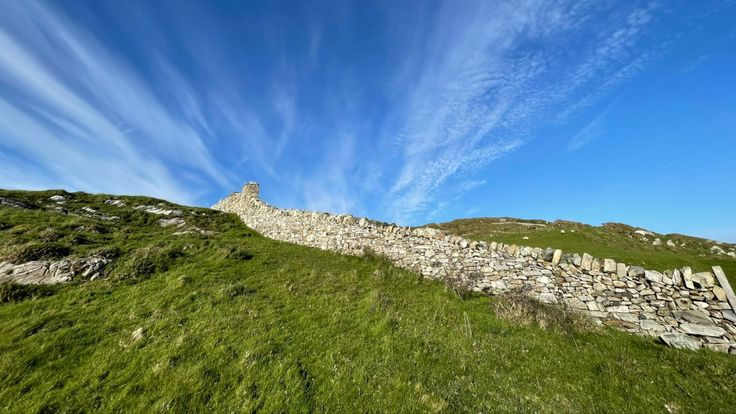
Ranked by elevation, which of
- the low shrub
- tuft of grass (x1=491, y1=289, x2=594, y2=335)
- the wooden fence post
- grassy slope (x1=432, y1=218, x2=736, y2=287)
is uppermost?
grassy slope (x1=432, y1=218, x2=736, y2=287)

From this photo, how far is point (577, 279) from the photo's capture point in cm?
1284

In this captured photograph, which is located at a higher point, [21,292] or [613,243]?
[613,243]

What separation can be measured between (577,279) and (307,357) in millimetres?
12263

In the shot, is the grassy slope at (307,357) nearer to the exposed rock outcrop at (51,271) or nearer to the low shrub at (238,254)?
the exposed rock outcrop at (51,271)

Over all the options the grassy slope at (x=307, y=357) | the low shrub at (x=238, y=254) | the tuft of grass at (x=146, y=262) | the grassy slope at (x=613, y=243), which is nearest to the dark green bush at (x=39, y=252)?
the tuft of grass at (x=146, y=262)

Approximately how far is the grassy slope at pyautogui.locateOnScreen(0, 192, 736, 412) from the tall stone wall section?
1327 mm

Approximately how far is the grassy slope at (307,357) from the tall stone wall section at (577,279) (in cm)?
133

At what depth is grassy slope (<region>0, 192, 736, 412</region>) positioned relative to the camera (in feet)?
20.9

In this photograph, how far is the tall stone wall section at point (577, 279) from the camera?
10070 millimetres

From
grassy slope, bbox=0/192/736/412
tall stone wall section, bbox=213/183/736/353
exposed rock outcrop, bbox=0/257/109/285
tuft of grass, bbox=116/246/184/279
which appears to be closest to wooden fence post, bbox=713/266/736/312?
tall stone wall section, bbox=213/183/736/353

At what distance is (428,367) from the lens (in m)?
8.02

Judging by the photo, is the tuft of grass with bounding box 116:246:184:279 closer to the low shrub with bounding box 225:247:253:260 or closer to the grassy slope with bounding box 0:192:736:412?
the grassy slope with bounding box 0:192:736:412

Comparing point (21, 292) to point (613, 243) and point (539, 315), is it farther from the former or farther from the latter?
point (613, 243)

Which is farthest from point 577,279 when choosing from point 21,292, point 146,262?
point 21,292
